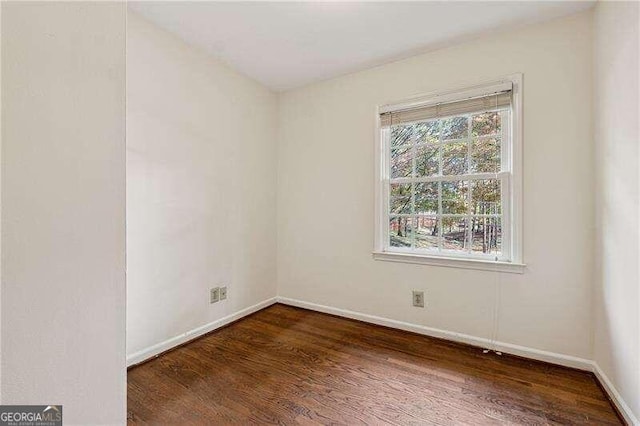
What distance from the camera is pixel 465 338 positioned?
92.5 inches

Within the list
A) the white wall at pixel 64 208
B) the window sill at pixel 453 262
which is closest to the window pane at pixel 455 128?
the window sill at pixel 453 262

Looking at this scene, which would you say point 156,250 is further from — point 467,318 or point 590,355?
point 590,355

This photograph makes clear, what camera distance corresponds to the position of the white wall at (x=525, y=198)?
200cm

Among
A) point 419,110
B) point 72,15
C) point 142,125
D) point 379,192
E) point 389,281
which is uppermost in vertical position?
point 419,110

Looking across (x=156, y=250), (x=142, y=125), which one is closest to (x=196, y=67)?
(x=142, y=125)

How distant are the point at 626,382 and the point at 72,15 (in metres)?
2.76

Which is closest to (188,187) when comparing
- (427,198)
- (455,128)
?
(427,198)

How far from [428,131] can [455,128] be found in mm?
222

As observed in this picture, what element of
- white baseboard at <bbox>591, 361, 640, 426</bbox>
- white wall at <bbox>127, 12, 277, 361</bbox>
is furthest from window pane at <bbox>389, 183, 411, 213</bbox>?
white baseboard at <bbox>591, 361, 640, 426</bbox>

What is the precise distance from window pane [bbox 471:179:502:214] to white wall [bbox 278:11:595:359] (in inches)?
8.3

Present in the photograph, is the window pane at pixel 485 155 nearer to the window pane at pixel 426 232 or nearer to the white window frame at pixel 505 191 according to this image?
the white window frame at pixel 505 191

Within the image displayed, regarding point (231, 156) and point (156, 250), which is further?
point (231, 156)

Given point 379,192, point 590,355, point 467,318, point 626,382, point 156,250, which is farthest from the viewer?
point 379,192

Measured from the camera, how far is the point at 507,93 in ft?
7.20
